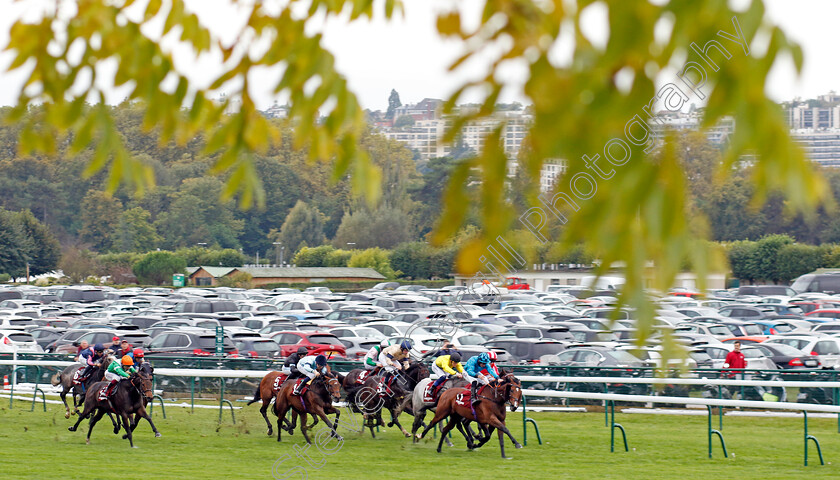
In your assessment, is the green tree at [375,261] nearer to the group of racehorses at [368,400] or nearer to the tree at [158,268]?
the tree at [158,268]

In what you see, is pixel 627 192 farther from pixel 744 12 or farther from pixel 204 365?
pixel 204 365

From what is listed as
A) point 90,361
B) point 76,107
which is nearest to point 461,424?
point 90,361

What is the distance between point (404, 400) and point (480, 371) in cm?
210

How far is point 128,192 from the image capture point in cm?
10438

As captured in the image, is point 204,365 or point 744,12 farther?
point 204,365

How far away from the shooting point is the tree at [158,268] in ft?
262

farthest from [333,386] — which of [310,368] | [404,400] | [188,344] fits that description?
[188,344]

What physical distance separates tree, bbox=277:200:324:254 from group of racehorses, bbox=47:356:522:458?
7772cm

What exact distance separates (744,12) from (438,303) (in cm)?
4308

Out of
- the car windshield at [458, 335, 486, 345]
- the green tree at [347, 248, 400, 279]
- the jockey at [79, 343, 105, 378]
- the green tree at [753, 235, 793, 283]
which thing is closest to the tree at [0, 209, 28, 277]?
the green tree at [347, 248, 400, 279]

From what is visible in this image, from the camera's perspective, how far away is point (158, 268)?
79.9 m

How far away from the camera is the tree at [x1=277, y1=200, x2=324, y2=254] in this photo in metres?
95.8

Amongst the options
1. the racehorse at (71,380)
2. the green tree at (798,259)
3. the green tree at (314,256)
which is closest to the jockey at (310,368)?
the racehorse at (71,380)

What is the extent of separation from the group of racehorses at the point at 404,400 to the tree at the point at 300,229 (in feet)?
256
